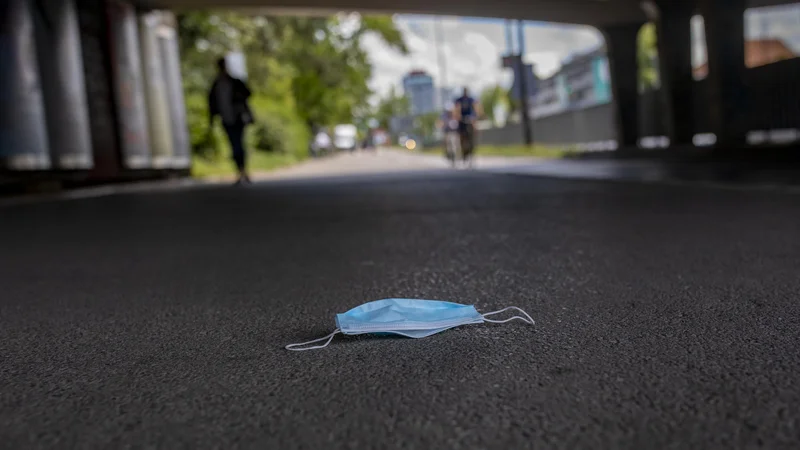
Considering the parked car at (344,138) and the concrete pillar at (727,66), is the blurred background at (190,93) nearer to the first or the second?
the concrete pillar at (727,66)

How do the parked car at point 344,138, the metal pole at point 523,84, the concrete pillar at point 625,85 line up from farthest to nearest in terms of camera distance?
the parked car at point 344,138 < the metal pole at point 523,84 < the concrete pillar at point 625,85

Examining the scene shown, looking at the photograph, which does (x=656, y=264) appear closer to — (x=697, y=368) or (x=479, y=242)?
(x=479, y=242)

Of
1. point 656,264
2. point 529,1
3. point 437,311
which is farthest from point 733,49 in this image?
point 437,311

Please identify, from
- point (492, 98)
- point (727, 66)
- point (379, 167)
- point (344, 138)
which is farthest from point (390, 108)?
point (727, 66)

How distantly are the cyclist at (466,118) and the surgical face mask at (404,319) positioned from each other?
19034mm

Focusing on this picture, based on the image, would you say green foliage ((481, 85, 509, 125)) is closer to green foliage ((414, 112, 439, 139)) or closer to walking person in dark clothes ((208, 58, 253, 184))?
green foliage ((414, 112, 439, 139))

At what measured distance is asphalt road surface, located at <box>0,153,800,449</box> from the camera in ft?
5.53

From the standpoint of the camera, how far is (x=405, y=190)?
1159 cm

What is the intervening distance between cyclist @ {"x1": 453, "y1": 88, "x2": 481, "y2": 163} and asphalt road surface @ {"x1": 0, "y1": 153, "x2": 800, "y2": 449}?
15754mm

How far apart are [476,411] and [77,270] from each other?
338 centimetres

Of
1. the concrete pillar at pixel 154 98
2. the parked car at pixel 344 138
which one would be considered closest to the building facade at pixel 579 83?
the parked car at pixel 344 138

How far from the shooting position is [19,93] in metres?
13.3

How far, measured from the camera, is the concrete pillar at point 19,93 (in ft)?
43.2

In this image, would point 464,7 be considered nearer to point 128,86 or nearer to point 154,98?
point 154,98
